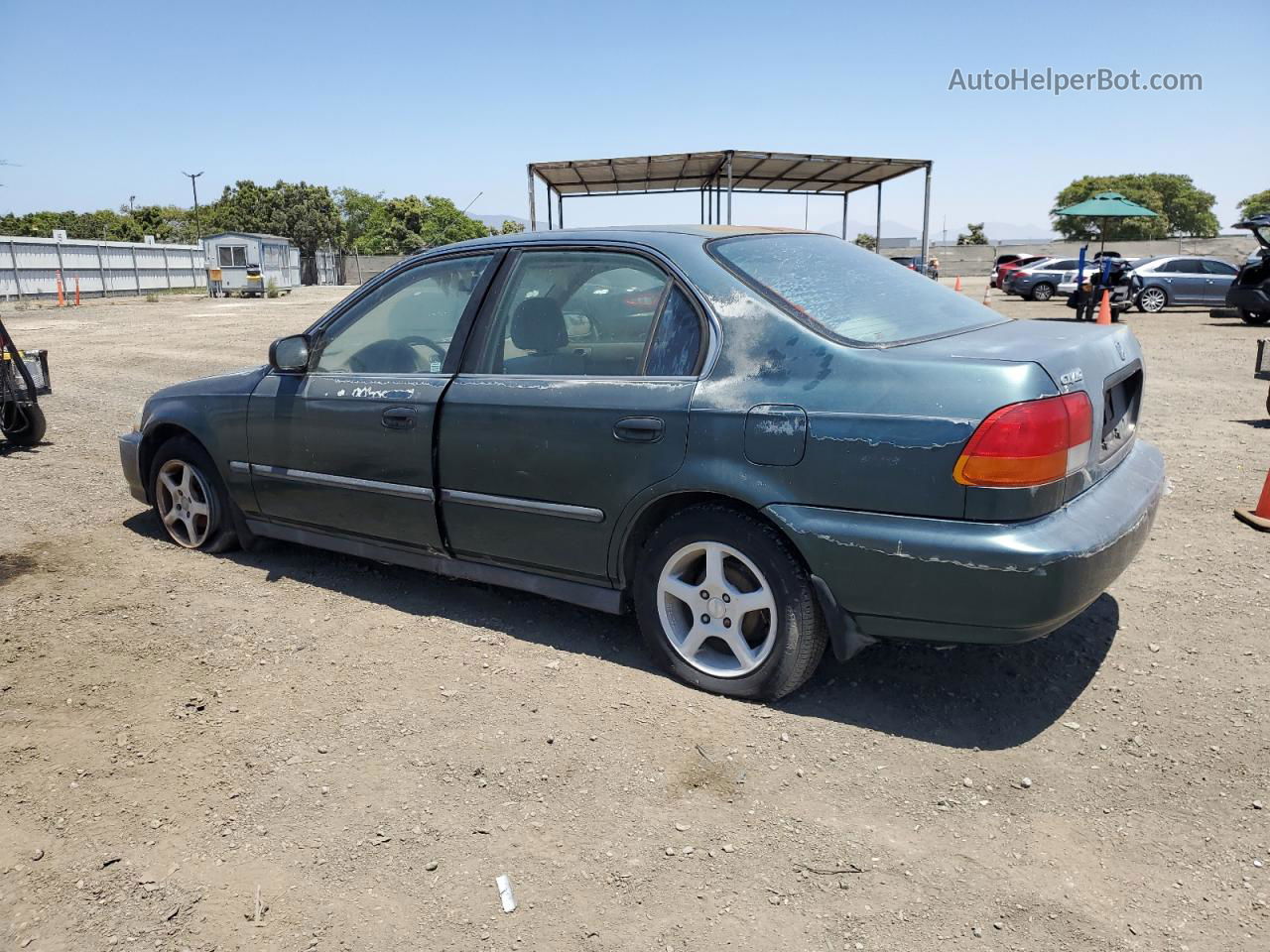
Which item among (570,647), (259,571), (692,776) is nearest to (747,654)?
(692,776)

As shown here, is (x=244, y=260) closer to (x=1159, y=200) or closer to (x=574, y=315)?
(x=574, y=315)

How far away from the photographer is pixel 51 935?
2285mm

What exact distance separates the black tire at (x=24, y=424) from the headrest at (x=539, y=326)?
578 centimetres

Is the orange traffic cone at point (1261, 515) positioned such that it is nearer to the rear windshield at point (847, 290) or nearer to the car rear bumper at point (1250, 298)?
the rear windshield at point (847, 290)

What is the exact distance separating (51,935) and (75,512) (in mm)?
4202

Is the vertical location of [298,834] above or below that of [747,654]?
below

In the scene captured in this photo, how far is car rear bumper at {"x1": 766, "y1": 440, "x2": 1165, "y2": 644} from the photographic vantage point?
2.77 metres

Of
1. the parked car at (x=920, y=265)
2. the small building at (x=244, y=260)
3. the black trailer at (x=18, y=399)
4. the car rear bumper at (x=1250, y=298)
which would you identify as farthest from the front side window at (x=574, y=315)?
the small building at (x=244, y=260)

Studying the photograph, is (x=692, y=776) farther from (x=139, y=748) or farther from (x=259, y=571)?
(x=259, y=571)

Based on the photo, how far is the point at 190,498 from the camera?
16.4ft

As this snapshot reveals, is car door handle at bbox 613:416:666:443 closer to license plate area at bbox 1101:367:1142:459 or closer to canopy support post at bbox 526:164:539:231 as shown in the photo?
license plate area at bbox 1101:367:1142:459

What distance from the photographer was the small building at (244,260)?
34.6 meters

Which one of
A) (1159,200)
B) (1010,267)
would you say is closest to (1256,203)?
(1159,200)

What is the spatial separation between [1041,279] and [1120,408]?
26983 mm
